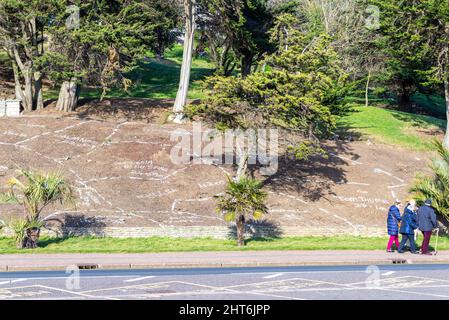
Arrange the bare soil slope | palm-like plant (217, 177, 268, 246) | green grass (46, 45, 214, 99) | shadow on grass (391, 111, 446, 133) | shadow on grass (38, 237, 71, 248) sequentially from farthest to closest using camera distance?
green grass (46, 45, 214, 99), shadow on grass (391, 111, 446, 133), the bare soil slope, palm-like plant (217, 177, 268, 246), shadow on grass (38, 237, 71, 248)

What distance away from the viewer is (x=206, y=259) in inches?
797

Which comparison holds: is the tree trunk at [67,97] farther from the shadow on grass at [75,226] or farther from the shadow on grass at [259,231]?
the shadow on grass at [259,231]

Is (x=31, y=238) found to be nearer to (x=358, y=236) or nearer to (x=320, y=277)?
(x=320, y=277)

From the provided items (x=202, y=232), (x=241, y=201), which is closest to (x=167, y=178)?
(x=202, y=232)

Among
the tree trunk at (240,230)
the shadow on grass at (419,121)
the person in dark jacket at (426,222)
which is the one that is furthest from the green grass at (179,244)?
the shadow on grass at (419,121)

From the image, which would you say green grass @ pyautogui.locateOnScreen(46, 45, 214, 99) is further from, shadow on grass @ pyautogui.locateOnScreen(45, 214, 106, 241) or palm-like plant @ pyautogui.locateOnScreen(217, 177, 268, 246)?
palm-like plant @ pyautogui.locateOnScreen(217, 177, 268, 246)

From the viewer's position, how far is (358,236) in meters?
28.4

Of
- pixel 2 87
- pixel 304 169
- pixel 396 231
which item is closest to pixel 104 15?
pixel 2 87

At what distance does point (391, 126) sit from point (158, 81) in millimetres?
23226

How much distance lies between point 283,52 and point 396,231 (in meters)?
11.2

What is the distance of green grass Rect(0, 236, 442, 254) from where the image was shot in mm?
23188

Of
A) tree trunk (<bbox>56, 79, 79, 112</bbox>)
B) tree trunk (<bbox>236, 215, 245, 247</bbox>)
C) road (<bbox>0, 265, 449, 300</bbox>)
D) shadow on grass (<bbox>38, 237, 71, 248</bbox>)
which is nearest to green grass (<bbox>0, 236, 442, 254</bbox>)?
shadow on grass (<bbox>38, 237, 71, 248</bbox>)

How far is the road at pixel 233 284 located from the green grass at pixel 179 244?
5.11 meters

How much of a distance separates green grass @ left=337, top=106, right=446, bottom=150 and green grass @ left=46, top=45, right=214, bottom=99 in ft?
33.6
